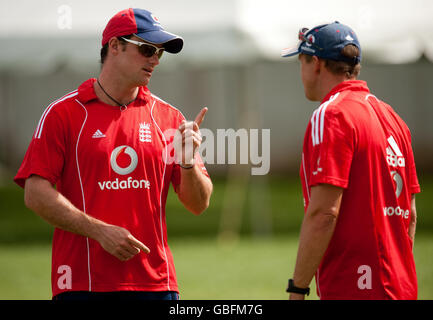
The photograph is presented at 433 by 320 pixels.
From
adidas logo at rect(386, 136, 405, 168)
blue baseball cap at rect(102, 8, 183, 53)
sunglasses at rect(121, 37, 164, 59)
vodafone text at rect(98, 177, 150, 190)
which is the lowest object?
vodafone text at rect(98, 177, 150, 190)

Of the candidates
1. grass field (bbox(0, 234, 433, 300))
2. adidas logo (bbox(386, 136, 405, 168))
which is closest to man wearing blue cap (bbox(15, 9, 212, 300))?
adidas logo (bbox(386, 136, 405, 168))

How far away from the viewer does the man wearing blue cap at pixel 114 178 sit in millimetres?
3637

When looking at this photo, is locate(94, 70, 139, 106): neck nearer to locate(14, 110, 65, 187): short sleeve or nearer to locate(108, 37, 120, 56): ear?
locate(108, 37, 120, 56): ear

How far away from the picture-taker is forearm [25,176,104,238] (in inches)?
141

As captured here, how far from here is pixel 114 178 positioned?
12.4 feet

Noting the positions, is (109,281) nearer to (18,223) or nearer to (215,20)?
(215,20)

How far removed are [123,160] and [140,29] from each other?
0.82 metres

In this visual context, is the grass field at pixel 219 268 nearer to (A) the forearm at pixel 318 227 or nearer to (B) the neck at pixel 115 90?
(B) the neck at pixel 115 90

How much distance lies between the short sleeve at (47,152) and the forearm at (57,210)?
55 millimetres

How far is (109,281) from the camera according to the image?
12.2 feet

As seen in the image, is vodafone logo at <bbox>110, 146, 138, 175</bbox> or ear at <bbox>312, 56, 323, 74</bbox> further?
vodafone logo at <bbox>110, 146, 138, 175</bbox>

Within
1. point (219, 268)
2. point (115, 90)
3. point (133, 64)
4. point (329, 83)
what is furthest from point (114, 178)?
point (219, 268)

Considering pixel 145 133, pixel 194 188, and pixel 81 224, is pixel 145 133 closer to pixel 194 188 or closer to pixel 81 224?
pixel 194 188

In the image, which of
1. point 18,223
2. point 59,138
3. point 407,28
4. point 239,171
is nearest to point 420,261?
point 407,28
